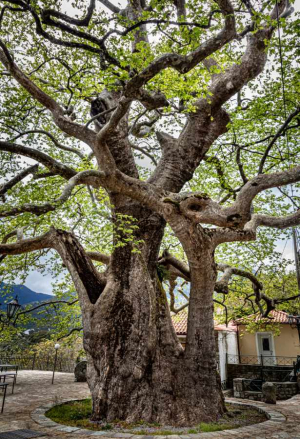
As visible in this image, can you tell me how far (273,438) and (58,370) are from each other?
15.9m

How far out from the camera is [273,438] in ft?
14.3

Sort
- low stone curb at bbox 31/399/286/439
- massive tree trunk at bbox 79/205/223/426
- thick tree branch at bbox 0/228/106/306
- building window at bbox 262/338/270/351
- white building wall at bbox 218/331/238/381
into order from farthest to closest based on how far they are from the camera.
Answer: building window at bbox 262/338/270/351, white building wall at bbox 218/331/238/381, thick tree branch at bbox 0/228/106/306, massive tree trunk at bbox 79/205/223/426, low stone curb at bbox 31/399/286/439

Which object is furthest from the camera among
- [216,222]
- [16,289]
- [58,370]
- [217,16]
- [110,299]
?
[58,370]

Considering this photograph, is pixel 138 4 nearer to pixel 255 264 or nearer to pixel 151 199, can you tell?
pixel 151 199

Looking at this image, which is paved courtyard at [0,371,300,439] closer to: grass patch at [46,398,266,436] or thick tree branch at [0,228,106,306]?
grass patch at [46,398,266,436]

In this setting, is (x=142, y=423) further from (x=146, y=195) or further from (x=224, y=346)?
Answer: (x=224, y=346)

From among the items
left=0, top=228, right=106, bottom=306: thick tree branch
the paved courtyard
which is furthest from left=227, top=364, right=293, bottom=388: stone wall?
left=0, top=228, right=106, bottom=306: thick tree branch

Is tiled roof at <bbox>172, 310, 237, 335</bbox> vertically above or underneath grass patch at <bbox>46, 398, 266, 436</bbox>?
above

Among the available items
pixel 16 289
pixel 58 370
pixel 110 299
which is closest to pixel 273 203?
pixel 110 299

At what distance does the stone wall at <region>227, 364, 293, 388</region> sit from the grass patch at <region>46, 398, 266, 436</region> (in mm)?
7176

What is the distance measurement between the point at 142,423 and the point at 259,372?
34.6ft

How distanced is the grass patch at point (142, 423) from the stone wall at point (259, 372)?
718 cm

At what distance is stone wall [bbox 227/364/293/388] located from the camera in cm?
1290

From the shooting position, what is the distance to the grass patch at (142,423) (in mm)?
Answer: 4906
